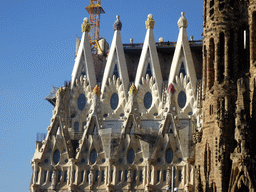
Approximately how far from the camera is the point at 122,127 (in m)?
49.8

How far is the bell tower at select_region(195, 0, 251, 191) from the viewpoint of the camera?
112 ft

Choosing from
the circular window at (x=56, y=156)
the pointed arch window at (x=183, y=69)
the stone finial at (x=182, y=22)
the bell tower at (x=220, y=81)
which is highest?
the stone finial at (x=182, y=22)

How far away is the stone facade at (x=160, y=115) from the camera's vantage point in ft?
113

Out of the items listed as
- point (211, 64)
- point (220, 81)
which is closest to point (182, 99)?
point (211, 64)

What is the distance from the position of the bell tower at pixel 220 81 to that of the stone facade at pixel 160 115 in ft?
0.19

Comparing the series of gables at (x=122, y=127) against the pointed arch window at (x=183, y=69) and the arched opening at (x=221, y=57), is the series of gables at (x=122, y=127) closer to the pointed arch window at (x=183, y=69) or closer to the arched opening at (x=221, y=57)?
the pointed arch window at (x=183, y=69)

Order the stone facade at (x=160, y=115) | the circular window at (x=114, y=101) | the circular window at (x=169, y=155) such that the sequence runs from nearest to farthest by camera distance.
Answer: the stone facade at (x=160, y=115)
the circular window at (x=169, y=155)
the circular window at (x=114, y=101)

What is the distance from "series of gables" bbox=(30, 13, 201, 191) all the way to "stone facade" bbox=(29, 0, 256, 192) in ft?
0.27

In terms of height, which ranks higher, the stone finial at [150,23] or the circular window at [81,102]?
the stone finial at [150,23]

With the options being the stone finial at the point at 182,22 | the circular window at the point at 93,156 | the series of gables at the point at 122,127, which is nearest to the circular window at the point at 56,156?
the series of gables at the point at 122,127

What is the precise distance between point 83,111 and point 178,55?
9466 millimetres

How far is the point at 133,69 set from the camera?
186ft

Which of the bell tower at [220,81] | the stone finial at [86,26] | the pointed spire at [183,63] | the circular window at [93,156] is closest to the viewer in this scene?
the bell tower at [220,81]

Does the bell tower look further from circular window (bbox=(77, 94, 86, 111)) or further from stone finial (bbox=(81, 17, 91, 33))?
stone finial (bbox=(81, 17, 91, 33))
